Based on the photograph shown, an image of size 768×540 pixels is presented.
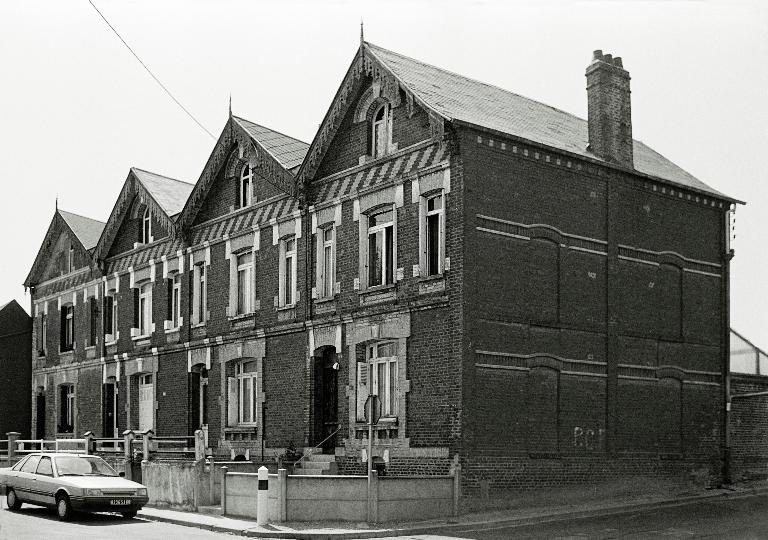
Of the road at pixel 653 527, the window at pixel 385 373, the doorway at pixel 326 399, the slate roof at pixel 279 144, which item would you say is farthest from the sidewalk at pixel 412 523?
the slate roof at pixel 279 144

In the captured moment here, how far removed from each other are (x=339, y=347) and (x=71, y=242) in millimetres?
17947

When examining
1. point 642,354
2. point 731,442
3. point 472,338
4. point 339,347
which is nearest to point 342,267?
point 339,347

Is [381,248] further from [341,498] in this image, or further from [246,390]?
[246,390]

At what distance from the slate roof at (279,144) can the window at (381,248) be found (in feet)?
13.2

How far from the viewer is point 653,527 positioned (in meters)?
19.9

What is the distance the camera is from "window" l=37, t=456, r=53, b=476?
22.8 metres

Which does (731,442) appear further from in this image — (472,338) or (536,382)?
(472,338)

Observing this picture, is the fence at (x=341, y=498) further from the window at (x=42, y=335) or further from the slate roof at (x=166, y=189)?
the window at (x=42, y=335)

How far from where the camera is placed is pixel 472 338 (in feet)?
73.4

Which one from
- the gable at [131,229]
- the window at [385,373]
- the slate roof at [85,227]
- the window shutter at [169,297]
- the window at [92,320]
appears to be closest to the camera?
the window at [385,373]

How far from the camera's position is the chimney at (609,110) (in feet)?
85.6

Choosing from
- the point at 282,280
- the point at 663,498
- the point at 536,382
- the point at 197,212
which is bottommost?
the point at 663,498

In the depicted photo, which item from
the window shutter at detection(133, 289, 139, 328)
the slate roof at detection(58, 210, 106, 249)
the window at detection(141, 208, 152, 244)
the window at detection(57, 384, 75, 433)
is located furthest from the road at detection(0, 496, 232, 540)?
the slate roof at detection(58, 210, 106, 249)

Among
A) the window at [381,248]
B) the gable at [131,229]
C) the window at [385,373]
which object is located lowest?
the window at [385,373]
